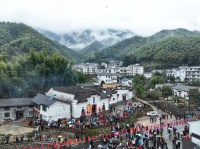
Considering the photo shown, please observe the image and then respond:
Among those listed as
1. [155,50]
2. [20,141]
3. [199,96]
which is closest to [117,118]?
[20,141]

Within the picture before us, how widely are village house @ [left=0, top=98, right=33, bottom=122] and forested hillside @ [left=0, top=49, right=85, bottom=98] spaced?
6942 millimetres

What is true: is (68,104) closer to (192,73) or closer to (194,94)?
(194,94)

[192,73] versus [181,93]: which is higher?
[192,73]

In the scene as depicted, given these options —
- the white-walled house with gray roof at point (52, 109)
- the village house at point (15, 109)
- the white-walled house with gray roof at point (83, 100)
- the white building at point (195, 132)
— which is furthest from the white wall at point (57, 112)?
the white building at point (195, 132)

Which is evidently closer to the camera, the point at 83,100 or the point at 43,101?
the point at 43,101

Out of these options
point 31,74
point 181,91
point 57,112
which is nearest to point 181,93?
point 181,91

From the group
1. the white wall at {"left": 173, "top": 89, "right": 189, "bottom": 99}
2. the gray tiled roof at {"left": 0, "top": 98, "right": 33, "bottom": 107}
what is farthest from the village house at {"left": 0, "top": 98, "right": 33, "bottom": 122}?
the white wall at {"left": 173, "top": 89, "right": 189, "bottom": 99}

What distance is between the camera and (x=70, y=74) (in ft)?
166

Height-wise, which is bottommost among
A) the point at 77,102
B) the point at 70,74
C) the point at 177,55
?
the point at 77,102

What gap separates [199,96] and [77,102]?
21811 mm

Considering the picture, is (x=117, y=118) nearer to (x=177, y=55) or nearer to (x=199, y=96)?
(x=199, y=96)

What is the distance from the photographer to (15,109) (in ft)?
105

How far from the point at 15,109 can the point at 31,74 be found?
11.0m

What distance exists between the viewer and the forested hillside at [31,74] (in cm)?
3966
